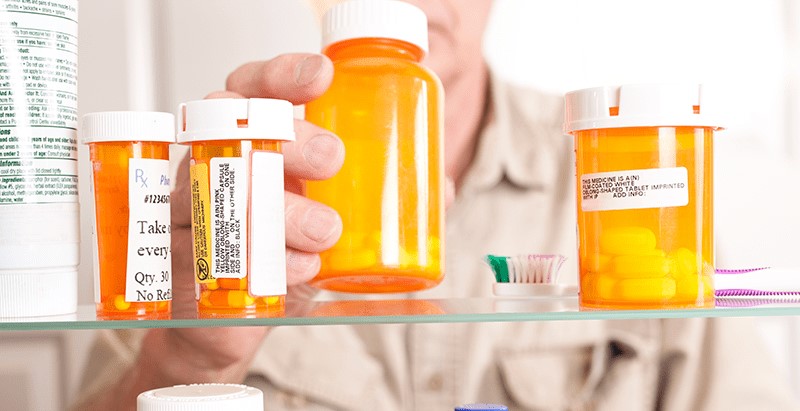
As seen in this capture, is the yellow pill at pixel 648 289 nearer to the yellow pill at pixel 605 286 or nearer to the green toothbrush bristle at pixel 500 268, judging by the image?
the yellow pill at pixel 605 286

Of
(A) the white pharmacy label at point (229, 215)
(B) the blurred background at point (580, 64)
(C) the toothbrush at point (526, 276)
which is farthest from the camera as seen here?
(B) the blurred background at point (580, 64)

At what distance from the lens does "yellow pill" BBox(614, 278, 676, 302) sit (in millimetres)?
371

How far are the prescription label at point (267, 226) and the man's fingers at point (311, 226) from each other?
0.03 m

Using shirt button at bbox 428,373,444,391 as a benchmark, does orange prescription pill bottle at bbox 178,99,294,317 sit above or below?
above

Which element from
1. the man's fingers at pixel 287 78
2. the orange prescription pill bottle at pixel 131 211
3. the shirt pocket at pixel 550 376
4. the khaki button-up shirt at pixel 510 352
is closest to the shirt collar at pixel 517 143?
the khaki button-up shirt at pixel 510 352

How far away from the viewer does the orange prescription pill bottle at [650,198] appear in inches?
14.6

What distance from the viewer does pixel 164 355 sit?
62 centimetres

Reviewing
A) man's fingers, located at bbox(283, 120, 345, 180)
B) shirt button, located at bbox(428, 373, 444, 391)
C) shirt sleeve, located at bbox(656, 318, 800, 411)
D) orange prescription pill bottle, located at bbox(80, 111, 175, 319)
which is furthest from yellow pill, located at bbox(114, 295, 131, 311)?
shirt sleeve, located at bbox(656, 318, 800, 411)

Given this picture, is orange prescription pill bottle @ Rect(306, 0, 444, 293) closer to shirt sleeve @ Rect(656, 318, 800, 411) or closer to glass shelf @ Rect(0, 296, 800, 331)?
glass shelf @ Rect(0, 296, 800, 331)

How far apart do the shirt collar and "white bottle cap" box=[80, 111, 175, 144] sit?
374mm

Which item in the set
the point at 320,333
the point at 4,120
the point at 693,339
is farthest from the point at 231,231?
the point at 693,339

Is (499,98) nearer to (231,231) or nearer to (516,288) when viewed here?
(516,288)

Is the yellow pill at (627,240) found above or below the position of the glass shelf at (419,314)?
above

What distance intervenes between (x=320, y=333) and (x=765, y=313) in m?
0.39
